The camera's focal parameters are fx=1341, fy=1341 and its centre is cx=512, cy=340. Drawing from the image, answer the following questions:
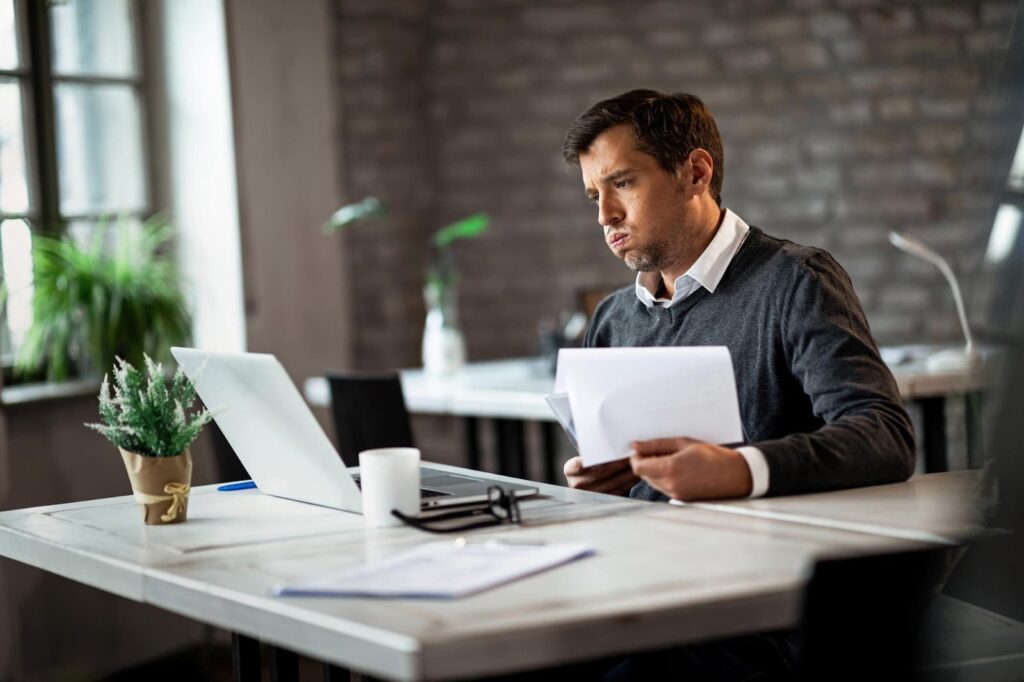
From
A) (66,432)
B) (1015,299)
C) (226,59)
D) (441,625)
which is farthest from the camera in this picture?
(226,59)

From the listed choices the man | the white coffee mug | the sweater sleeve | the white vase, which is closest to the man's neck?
the man

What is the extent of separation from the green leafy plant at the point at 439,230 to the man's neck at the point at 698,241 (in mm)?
2093

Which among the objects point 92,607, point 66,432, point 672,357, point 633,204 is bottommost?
point 92,607

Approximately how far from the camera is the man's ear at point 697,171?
232 centimetres

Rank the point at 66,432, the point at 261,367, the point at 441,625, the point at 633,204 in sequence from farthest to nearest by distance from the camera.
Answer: the point at 66,432 < the point at 633,204 < the point at 261,367 < the point at 441,625

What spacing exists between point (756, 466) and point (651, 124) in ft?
2.29

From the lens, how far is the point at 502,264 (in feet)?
17.2

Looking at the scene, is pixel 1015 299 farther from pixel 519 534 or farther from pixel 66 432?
pixel 66 432

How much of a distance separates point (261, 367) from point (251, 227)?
2.67 metres

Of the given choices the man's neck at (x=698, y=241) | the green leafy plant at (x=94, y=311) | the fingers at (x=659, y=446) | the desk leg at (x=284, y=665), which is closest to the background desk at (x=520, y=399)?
the green leafy plant at (x=94, y=311)

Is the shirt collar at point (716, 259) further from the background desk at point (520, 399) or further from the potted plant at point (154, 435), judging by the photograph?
the background desk at point (520, 399)

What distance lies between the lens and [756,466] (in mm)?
1842

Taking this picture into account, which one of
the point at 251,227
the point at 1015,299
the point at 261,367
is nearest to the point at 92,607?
the point at 251,227

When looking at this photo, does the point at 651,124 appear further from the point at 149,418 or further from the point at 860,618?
the point at 860,618
